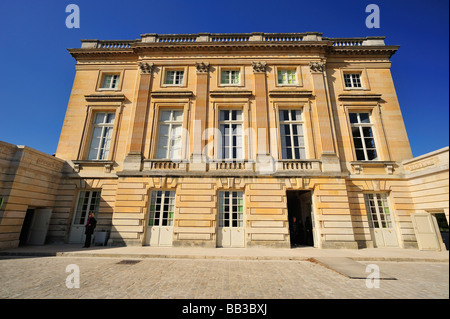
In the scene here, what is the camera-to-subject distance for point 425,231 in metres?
9.86

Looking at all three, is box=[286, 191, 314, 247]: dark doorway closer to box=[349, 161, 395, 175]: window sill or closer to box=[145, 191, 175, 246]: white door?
box=[349, 161, 395, 175]: window sill

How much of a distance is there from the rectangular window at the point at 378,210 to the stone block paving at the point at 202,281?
15.3 feet

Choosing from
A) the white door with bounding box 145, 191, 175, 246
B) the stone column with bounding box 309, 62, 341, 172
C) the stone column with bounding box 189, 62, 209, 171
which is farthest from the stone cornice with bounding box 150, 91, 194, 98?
the stone column with bounding box 309, 62, 341, 172

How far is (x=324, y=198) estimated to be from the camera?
10.5 metres

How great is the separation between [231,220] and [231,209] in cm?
59

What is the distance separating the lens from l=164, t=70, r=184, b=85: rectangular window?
1351 cm

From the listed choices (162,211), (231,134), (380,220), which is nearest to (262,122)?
(231,134)

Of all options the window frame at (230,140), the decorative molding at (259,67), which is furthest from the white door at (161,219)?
the decorative molding at (259,67)

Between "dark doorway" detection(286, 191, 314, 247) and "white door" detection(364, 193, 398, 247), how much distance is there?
3.27 m

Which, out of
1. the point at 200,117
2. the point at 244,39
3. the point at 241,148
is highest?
the point at 244,39

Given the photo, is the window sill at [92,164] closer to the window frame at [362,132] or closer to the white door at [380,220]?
the window frame at [362,132]

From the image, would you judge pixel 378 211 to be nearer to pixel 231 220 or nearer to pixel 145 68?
pixel 231 220
